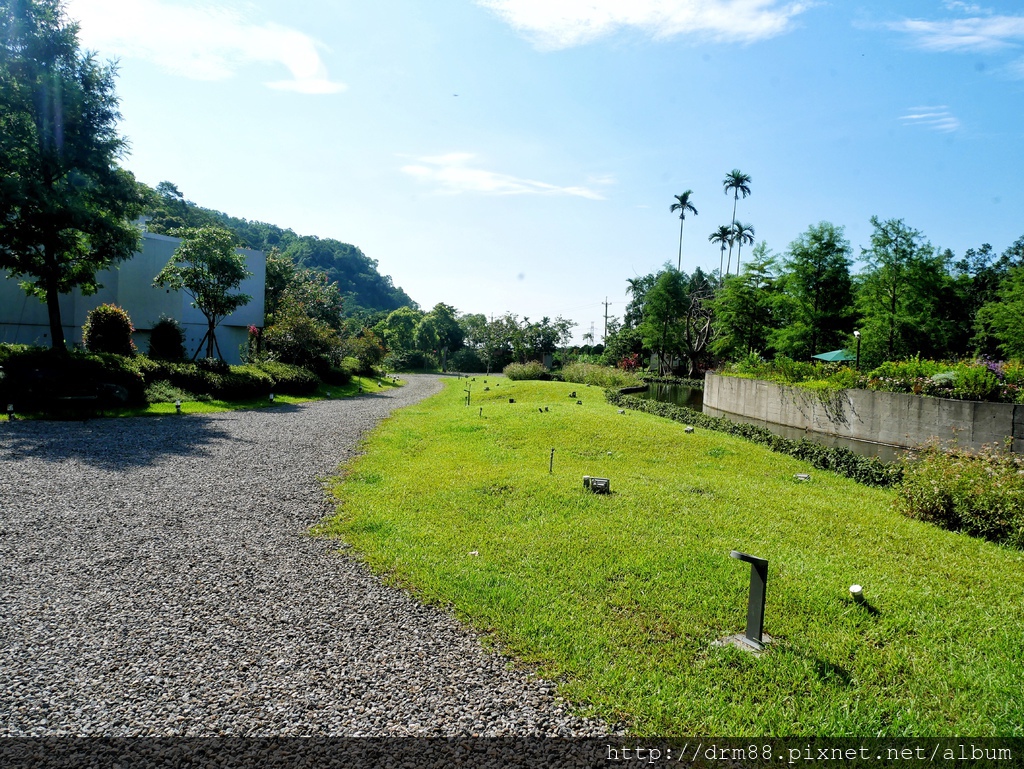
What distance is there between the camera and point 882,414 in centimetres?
1534

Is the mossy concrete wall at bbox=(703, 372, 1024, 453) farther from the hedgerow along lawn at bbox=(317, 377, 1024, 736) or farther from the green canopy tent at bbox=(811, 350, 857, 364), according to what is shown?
the green canopy tent at bbox=(811, 350, 857, 364)

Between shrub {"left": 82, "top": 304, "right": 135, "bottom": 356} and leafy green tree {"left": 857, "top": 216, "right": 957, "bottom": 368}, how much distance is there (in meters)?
30.8

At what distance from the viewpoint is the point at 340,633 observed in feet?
11.8

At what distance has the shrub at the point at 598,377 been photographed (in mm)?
32312

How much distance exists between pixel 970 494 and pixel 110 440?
1316cm

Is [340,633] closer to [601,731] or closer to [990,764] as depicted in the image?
[601,731]

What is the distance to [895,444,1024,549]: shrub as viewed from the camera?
6.28 meters

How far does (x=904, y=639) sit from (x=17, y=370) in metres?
16.8

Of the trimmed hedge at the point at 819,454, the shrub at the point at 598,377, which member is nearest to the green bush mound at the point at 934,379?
the trimmed hedge at the point at 819,454

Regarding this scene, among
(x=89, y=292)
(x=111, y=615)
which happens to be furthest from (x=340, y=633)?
(x=89, y=292)

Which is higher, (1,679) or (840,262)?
(840,262)

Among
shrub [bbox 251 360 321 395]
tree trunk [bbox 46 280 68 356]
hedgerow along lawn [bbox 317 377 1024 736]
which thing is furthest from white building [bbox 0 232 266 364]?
hedgerow along lawn [bbox 317 377 1024 736]

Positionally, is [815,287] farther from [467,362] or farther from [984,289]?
[467,362]

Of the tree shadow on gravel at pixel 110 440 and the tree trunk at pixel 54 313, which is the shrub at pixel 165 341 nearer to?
the tree trunk at pixel 54 313
